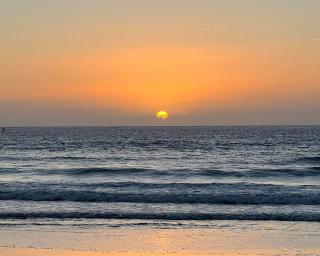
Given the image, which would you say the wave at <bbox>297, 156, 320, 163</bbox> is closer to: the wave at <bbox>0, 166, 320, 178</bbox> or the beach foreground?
the wave at <bbox>0, 166, 320, 178</bbox>

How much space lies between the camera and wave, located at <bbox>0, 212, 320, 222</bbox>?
58.2ft

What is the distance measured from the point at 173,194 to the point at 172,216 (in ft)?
18.4

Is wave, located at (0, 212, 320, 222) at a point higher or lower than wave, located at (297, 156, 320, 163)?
higher

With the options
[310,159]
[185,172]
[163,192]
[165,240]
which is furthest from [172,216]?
[310,159]

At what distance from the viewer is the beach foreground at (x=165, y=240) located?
12805mm

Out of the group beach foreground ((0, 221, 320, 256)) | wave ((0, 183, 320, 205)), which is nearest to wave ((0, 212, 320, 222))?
beach foreground ((0, 221, 320, 256))

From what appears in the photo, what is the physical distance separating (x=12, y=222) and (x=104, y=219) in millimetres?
2720

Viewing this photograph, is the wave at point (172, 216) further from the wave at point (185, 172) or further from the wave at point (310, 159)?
the wave at point (310, 159)

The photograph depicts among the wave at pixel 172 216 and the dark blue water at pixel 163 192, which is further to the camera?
the dark blue water at pixel 163 192

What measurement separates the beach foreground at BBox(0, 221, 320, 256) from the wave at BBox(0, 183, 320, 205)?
5.63 meters

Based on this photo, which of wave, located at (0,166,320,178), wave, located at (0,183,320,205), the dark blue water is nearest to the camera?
the dark blue water

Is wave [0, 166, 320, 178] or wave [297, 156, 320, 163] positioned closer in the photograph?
wave [0, 166, 320, 178]

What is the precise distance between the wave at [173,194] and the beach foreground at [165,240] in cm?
563

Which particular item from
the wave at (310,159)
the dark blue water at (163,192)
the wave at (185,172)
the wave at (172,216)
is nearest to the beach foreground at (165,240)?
the wave at (172,216)
